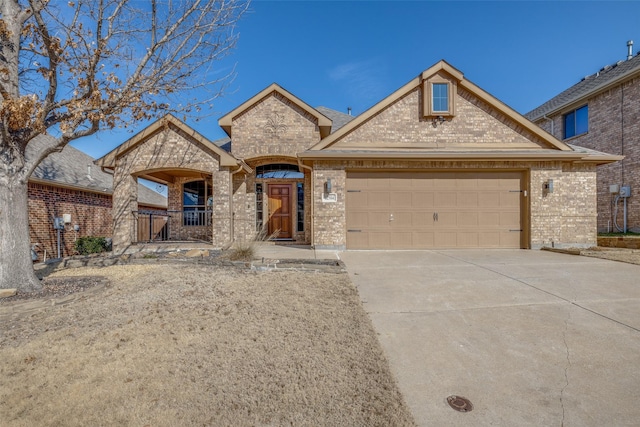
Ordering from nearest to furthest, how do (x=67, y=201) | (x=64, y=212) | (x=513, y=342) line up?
(x=513, y=342) → (x=64, y=212) → (x=67, y=201)

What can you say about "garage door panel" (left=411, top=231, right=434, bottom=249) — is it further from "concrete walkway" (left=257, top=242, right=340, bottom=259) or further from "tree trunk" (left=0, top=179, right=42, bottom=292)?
"tree trunk" (left=0, top=179, right=42, bottom=292)

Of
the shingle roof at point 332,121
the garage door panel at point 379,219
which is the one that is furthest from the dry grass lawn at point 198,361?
the shingle roof at point 332,121

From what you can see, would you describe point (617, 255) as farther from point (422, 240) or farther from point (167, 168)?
point (167, 168)

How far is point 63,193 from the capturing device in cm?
1141

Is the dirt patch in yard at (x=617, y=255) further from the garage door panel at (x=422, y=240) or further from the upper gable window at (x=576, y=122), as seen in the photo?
the upper gable window at (x=576, y=122)

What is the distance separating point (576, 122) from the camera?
14.6 meters

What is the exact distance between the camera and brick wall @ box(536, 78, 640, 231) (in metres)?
11.6

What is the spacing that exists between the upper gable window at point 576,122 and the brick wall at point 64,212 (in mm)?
22915

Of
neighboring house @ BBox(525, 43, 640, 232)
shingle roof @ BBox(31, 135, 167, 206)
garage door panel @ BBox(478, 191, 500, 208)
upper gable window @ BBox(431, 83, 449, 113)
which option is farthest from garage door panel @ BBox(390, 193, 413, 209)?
shingle roof @ BBox(31, 135, 167, 206)

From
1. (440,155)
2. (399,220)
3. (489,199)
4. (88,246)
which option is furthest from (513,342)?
(88,246)

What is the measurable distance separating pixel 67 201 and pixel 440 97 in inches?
565

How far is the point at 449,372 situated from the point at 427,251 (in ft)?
21.4

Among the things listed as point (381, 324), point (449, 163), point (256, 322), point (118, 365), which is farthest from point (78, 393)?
point (449, 163)

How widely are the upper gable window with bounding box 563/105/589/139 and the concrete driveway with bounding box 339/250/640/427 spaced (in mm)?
11757
